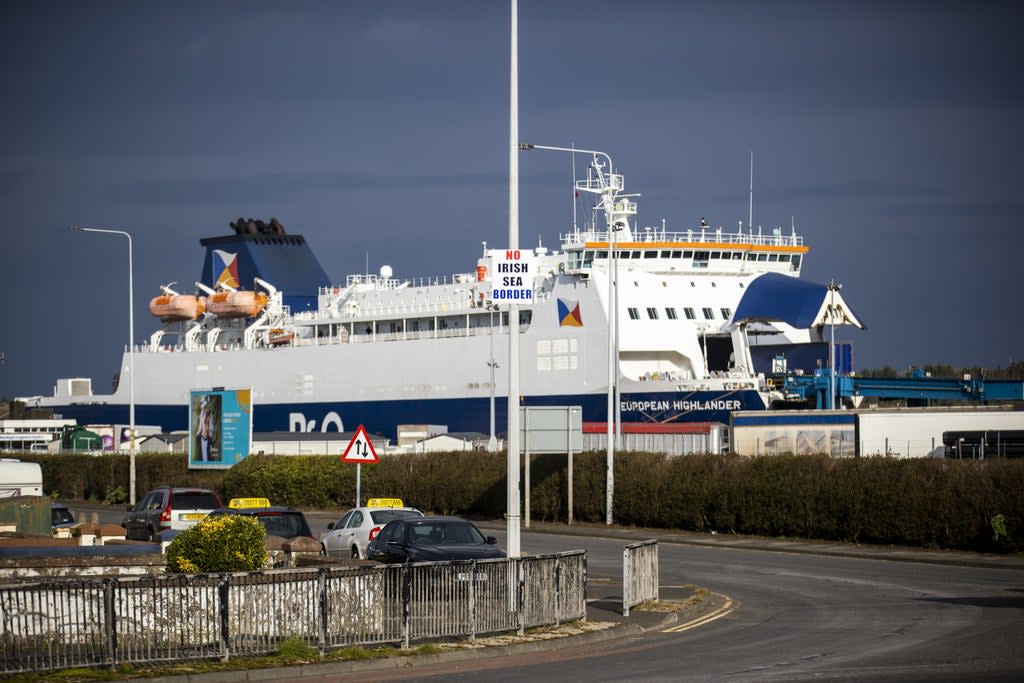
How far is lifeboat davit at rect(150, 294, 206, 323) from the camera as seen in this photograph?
85750 millimetres

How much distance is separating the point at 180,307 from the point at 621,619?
71416 mm

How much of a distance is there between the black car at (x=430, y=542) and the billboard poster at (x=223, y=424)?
28611mm

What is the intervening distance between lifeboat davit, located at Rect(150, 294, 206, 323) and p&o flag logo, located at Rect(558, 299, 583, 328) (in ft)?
103

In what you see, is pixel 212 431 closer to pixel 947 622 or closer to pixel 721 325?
pixel 721 325

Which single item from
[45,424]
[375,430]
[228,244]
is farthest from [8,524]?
[228,244]

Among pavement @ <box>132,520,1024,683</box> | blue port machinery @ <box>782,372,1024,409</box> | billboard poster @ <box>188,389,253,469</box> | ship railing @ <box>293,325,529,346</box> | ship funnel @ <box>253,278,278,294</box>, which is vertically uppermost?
ship funnel @ <box>253,278,278,294</box>

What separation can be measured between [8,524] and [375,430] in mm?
47852

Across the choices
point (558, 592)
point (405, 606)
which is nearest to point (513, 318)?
point (558, 592)

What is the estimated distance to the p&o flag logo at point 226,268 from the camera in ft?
→ 279

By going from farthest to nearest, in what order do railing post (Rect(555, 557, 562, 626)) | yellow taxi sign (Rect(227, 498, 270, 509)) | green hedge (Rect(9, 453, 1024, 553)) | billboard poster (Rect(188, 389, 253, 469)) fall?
billboard poster (Rect(188, 389, 253, 469))
green hedge (Rect(9, 453, 1024, 553))
yellow taxi sign (Rect(227, 498, 270, 509))
railing post (Rect(555, 557, 562, 626))

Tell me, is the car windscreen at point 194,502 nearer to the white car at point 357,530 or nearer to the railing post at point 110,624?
the white car at point 357,530

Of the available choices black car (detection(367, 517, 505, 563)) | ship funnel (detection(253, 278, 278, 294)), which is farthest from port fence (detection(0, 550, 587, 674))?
ship funnel (detection(253, 278, 278, 294))

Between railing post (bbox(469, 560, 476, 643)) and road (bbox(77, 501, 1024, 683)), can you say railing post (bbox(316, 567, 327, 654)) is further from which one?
railing post (bbox(469, 560, 476, 643))

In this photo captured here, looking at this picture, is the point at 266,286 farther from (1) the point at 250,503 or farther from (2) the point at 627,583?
(2) the point at 627,583
